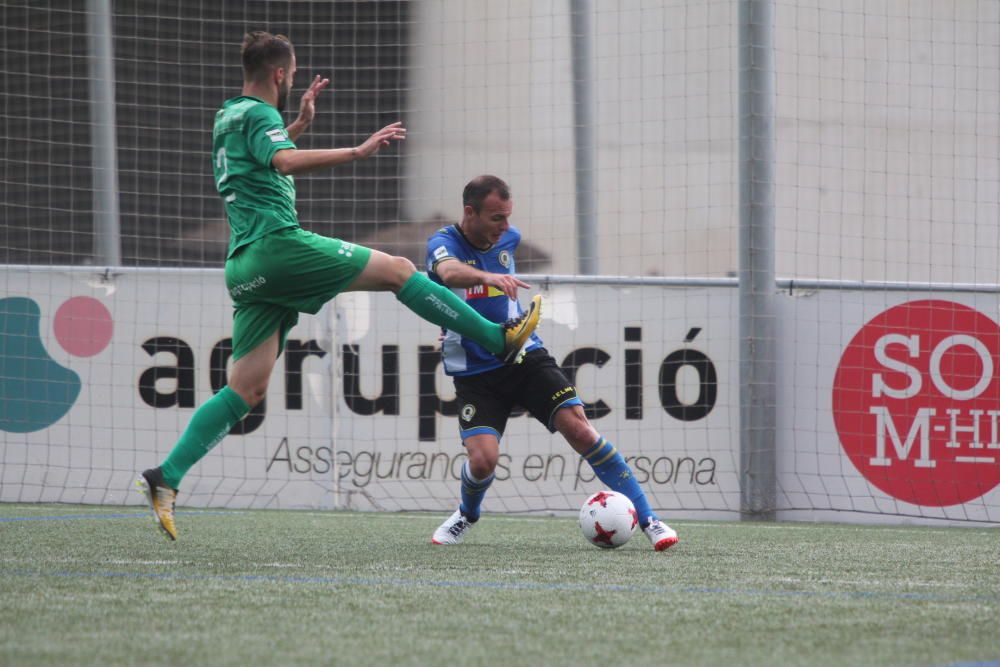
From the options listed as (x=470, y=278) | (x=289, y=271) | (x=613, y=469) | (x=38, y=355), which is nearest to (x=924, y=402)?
(x=613, y=469)

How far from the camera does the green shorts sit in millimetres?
4410

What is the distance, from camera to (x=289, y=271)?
441cm

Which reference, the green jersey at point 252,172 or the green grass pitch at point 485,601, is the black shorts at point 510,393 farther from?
the green jersey at point 252,172

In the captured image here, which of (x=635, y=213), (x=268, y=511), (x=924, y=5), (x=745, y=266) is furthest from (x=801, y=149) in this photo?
(x=268, y=511)

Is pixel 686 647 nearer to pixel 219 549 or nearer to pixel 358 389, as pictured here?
pixel 219 549

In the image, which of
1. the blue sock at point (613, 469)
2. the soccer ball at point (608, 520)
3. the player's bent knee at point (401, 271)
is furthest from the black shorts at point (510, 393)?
the player's bent knee at point (401, 271)

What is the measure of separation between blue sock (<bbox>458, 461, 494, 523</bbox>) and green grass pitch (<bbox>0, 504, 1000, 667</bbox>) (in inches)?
8.0

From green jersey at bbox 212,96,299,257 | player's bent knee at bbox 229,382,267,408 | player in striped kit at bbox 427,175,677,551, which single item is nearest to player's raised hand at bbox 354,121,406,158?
green jersey at bbox 212,96,299,257

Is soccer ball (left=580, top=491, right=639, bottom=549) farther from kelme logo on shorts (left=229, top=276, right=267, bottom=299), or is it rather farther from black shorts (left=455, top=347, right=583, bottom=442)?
kelme logo on shorts (left=229, top=276, right=267, bottom=299)

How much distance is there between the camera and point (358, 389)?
27.7 ft

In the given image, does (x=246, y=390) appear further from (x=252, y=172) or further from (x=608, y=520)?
(x=608, y=520)

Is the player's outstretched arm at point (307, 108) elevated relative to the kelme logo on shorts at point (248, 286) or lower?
elevated

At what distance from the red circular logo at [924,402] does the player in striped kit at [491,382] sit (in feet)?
10.2

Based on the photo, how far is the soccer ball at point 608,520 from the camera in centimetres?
499
